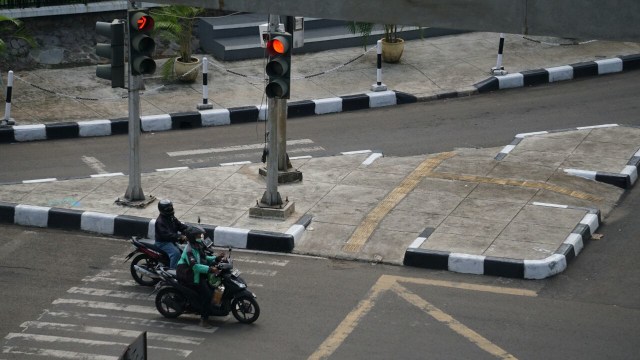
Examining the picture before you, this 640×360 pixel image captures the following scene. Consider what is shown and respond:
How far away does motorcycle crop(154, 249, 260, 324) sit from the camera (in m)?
13.8

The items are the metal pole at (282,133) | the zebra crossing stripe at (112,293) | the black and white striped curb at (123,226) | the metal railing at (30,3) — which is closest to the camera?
the zebra crossing stripe at (112,293)

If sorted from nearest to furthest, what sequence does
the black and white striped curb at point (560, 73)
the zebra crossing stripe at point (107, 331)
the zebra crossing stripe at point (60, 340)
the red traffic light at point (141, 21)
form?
the zebra crossing stripe at point (60, 340)
the zebra crossing stripe at point (107, 331)
the red traffic light at point (141, 21)
the black and white striped curb at point (560, 73)

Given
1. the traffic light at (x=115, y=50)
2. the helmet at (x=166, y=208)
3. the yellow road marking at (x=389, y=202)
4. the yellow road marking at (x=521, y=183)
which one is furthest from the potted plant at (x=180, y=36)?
the helmet at (x=166, y=208)

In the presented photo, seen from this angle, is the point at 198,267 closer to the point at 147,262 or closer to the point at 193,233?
the point at 193,233

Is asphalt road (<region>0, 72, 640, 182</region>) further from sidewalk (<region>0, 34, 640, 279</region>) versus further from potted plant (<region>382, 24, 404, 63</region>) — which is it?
potted plant (<region>382, 24, 404, 63</region>)

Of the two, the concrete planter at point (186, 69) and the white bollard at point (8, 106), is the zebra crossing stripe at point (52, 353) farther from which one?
the concrete planter at point (186, 69)

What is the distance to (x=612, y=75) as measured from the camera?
22.9m

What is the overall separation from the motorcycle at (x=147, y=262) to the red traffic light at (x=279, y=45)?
262 cm

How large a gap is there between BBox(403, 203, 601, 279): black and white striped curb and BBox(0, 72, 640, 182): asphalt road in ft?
12.9

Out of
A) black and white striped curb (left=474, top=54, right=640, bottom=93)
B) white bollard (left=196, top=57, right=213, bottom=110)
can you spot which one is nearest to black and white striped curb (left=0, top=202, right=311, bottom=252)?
white bollard (left=196, top=57, right=213, bottom=110)

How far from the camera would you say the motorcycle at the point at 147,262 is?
14.8 m

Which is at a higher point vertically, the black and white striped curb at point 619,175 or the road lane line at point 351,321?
the black and white striped curb at point 619,175

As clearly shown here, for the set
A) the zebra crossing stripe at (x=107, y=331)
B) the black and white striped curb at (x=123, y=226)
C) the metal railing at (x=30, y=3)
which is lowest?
the zebra crossing stripe at (x=107, y=331)

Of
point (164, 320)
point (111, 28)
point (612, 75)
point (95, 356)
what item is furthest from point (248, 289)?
point (612, 75)
